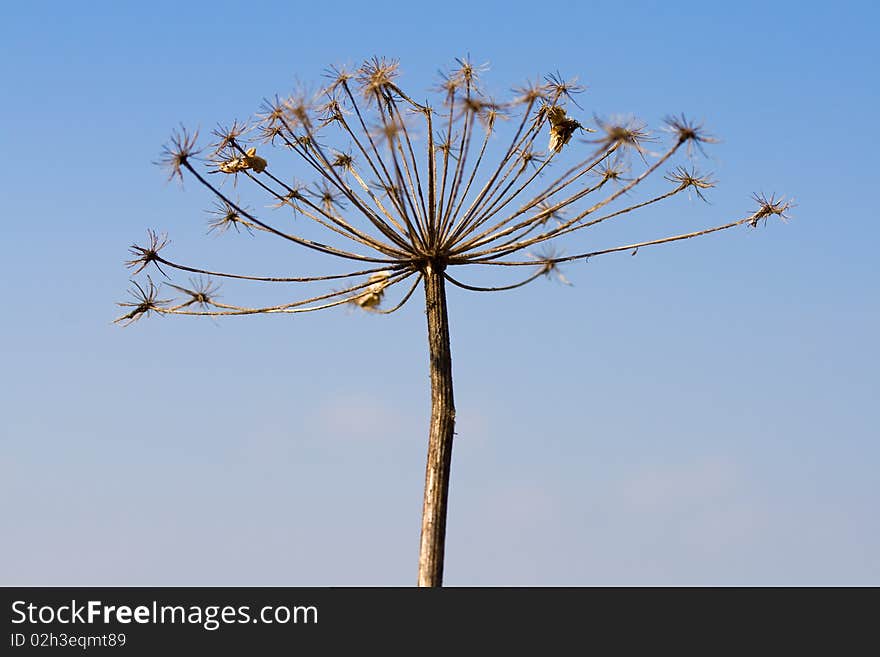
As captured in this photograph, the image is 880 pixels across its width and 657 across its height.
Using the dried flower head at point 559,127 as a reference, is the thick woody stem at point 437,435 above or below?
below

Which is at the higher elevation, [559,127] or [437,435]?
[559,127]

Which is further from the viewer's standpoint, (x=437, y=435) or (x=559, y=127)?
(x=559, y=127)

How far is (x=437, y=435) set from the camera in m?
15.0

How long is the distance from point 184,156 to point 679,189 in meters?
6.13

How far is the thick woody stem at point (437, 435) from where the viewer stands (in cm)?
1465

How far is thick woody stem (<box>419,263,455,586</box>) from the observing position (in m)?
14.6

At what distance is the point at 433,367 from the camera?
50.3 feet

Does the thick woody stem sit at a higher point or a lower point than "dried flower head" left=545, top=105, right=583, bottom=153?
lower

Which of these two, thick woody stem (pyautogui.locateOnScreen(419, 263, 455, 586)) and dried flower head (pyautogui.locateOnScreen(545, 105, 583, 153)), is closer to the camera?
thick woody stem (pyautogui.locateOnScreen(419, 263, 455, 586))

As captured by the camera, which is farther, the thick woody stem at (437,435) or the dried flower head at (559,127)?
the dried flower head at (559,127)
